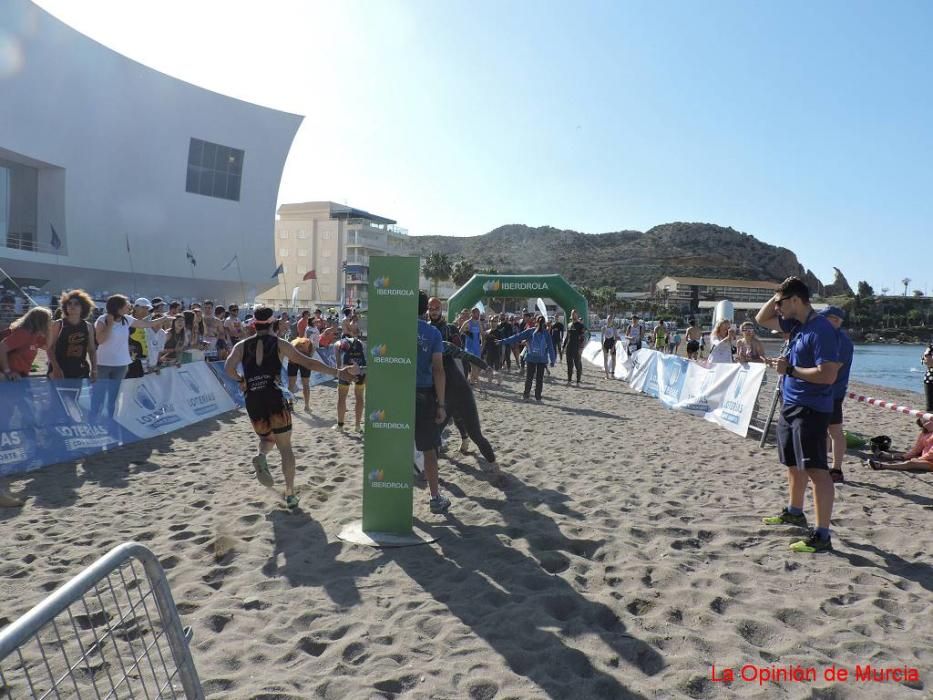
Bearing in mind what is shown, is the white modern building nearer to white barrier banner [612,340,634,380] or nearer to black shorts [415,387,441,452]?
white barrier banner [612,340,634,380]

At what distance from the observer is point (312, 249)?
72.7 meters

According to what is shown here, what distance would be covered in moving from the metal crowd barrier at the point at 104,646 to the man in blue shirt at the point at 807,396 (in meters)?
3.90

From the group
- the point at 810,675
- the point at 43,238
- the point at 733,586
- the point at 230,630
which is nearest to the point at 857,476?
the point at 733,586

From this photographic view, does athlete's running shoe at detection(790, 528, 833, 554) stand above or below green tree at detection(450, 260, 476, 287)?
below

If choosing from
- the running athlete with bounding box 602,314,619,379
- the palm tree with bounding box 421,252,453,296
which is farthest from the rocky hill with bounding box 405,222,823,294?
the running athlete with bounding box 602,314,619,379

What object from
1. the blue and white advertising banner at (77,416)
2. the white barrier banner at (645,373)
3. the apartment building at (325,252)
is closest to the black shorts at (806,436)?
the blue and white advertising banner at (77,416)

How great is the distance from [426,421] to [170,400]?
17.9ft

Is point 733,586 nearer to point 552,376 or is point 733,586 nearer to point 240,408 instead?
point 240,408

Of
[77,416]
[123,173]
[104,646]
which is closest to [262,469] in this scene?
[104,646]

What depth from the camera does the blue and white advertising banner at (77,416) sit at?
20.4ft

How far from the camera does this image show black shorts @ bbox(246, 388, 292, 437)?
507 centimetres

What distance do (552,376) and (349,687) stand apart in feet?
48.6

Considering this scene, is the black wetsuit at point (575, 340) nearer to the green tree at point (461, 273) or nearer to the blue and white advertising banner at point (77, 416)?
the blue and white advertising banner at point (77, 416)

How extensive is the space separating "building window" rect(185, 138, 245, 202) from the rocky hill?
71401 mm
